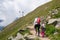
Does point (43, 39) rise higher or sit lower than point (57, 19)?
lower

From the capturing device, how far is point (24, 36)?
32.2 metres

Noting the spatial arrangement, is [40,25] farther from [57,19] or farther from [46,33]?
[57,19]

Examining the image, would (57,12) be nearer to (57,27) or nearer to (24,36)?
(57,27)

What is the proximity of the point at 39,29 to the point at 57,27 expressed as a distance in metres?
2.35

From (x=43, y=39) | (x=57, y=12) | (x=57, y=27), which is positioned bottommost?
(x=43, y=39)

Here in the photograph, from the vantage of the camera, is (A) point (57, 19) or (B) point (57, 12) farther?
(B) point (57, 12)

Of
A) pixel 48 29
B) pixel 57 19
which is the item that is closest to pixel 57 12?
pixel 57 19

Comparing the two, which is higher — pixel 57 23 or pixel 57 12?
pixel 57 12

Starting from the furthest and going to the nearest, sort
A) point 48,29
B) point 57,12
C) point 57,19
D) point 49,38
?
Result: point 57,12 < point 57,19 < point 48,29 < point 49,38

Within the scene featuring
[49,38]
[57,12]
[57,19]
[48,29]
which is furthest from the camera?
[57,12]

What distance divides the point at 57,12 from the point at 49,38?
Result: 10.4 meters

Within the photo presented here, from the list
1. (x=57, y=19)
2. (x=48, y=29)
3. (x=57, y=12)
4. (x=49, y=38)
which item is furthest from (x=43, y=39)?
(x=57, y=12)

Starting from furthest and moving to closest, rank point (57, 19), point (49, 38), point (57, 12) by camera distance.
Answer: point (57, 12), point (57, 19), point (49, 38)

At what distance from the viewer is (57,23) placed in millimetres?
35688
